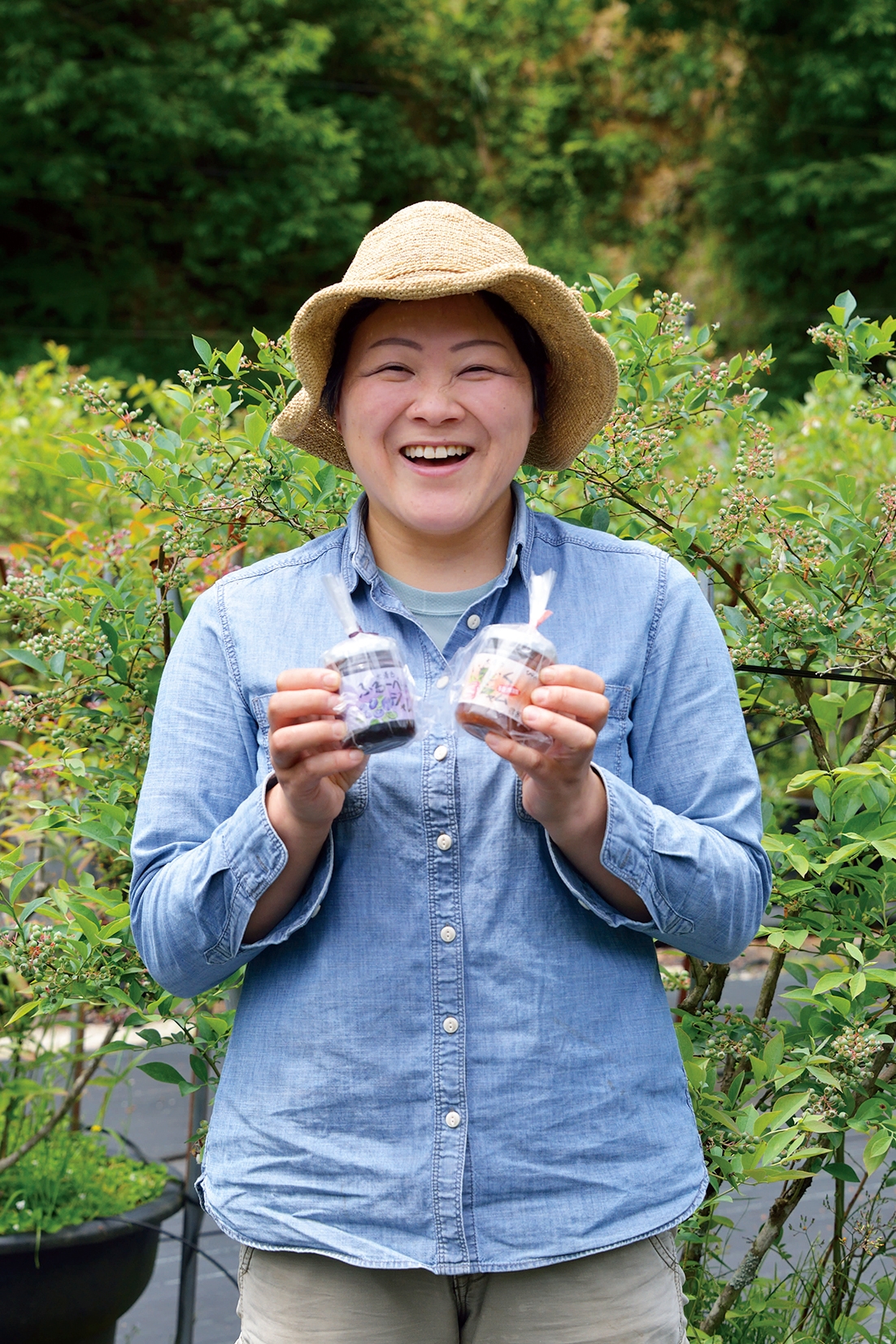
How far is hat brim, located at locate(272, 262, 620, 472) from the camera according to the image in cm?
137

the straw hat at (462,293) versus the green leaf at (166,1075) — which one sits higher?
the straw hat at (462,293)

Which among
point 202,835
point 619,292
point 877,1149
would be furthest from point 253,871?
point 619,292

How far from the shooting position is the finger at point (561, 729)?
1.16 m

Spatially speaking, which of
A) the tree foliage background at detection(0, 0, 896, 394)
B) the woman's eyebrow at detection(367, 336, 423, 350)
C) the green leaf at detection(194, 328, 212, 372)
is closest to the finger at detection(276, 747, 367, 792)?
the woman's eyebrow at detection(367, 336, 423, 350)

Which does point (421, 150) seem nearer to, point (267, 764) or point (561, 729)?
point (267, 764)

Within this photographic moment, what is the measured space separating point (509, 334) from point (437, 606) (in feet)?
1.05

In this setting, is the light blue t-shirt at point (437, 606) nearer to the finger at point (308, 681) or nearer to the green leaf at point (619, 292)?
the finger at point (308, 681)

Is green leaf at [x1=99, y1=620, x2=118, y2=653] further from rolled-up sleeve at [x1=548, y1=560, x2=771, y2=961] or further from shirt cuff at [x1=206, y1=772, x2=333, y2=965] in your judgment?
rolled-up sleeve at [x1=548, y1=560, x2=771, y2=961]

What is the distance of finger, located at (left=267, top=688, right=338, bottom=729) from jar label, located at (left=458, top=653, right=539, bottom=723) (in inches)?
5.2

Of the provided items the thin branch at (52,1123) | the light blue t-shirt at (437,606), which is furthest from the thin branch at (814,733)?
the thin branch at (52,1123)

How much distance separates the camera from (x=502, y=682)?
121 cm

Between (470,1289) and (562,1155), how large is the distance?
0.58 feet

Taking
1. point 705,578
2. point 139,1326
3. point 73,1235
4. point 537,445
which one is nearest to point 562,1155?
point 537,445

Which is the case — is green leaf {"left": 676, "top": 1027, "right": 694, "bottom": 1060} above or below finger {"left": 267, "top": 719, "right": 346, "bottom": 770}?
below
